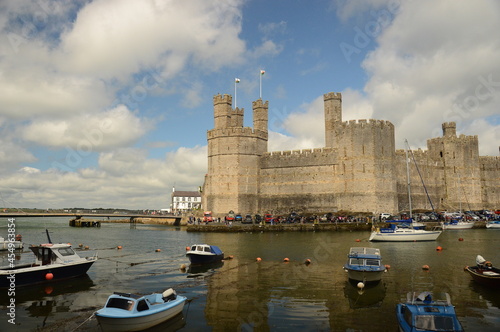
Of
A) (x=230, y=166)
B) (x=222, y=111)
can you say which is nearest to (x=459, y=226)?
(x=230, y=166)

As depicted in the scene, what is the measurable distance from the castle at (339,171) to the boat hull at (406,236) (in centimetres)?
1942

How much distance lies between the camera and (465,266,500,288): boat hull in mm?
16891

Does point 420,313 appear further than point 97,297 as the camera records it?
No

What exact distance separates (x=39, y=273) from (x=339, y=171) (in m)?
46.7

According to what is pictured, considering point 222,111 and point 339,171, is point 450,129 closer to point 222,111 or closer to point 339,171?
point 339,171

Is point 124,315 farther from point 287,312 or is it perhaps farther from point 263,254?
point 263,254

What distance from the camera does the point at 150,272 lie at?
22.6 meters

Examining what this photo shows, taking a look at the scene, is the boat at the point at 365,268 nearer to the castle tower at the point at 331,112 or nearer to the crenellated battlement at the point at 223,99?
the castle tower at the point at 331,112

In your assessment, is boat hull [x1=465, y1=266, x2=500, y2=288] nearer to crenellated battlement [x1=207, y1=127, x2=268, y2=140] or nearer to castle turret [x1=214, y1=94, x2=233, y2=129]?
crenellated battlement [x1=207, y1=127, x2=268, y2=140]

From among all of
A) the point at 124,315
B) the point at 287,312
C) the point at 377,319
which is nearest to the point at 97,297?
the point at 124,315

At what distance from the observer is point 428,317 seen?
10.7 metres

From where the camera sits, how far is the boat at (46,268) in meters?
17.5

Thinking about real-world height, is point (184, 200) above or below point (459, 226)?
above

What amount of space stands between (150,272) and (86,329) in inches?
394
